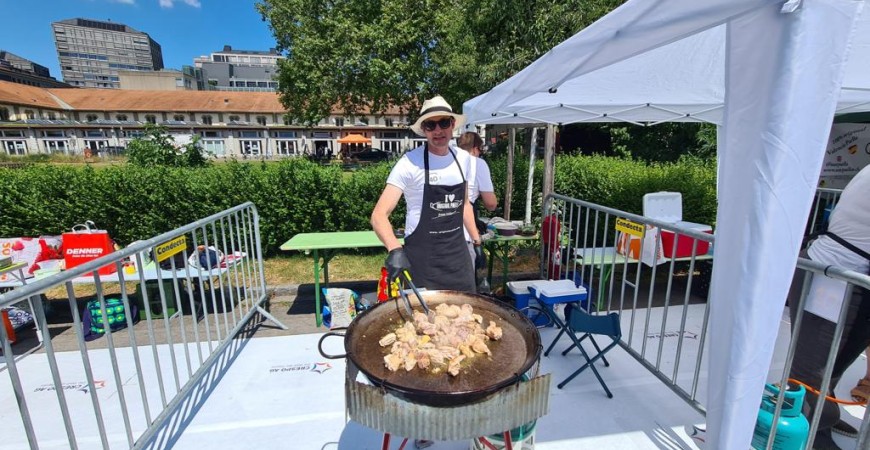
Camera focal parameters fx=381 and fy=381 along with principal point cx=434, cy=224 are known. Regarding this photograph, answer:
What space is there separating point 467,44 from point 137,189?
756cm

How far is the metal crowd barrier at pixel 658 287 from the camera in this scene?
8.91 ft

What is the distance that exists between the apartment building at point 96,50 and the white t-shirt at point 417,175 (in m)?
181

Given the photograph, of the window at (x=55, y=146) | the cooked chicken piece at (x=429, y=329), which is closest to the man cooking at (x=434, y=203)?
the cooked chicken piece at (x=429, y=329)

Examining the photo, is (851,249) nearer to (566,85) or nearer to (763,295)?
(763,295)

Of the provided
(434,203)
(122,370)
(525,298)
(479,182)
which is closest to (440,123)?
(434,203)

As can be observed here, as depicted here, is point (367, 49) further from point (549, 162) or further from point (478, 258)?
point (478, 258)

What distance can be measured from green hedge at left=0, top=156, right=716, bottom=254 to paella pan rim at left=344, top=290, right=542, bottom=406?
182 inches

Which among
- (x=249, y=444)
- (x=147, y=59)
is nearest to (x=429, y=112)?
(x=249, y=444)

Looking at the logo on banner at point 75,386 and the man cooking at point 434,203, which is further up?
the man cooking at point 434,203

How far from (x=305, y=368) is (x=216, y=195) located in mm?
4260

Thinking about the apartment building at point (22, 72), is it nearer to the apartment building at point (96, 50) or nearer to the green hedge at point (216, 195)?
the apartment building at point (96, 50)

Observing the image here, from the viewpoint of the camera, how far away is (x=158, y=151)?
28.4ft

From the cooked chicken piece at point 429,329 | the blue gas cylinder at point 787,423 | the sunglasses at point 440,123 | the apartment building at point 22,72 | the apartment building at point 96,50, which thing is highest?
the apartment building at point 96,50

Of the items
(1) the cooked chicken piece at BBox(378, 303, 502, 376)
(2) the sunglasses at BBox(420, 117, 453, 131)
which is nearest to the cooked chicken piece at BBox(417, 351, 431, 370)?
(1) the cooked chicken piece at BBox(378, 303, 502, 376)
